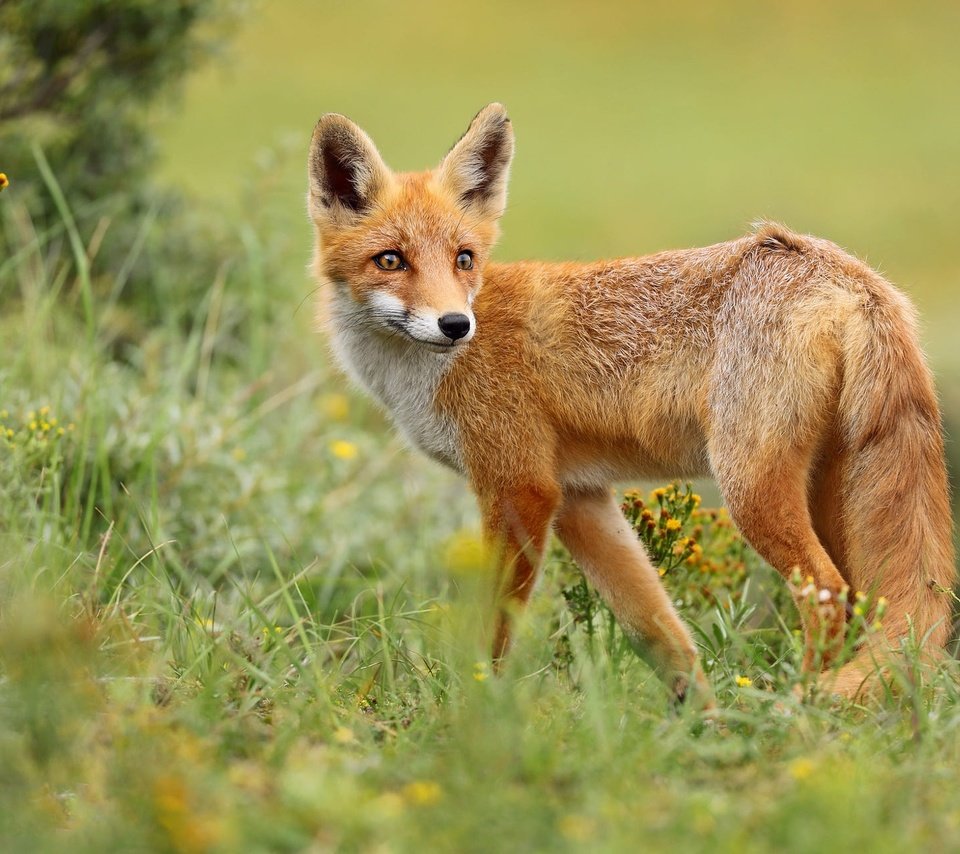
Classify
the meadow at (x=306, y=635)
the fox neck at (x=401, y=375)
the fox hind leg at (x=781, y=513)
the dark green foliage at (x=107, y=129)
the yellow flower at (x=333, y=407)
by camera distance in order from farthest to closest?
1. the yellow flower at (x=333, y=407)
2. the dark green foliage at (x=107, y=129)
3. the fox neck at (x=401, y=375)
4. the fox hind leg at (x=781, y=513)
5. the meadow at (x=306, y=635)

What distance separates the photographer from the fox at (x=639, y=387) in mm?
3873

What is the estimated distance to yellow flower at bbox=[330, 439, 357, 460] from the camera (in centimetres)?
698

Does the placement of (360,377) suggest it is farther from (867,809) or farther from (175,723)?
(867,809)

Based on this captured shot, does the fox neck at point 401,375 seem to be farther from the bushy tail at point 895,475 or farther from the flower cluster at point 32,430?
the bushy tail at point 895,475

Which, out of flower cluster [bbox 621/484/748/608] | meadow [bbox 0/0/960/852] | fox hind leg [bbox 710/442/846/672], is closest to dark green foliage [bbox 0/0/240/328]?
meadow [bbox 0/0/960/852]

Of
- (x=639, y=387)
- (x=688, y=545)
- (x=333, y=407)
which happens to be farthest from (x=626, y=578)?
(x=333, y=407)

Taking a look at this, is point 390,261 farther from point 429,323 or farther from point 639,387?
point 639,387

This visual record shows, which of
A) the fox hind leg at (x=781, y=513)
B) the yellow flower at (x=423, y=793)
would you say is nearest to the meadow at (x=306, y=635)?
the yellow flower at (x=423, y=793)

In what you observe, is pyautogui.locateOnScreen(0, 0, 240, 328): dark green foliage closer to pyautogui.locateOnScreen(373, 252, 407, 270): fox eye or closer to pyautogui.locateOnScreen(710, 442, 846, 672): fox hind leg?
pyautogui.locateOnScreen(373, 252, 407, 270): fox eye

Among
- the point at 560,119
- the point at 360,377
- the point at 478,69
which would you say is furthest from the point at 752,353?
the point at 478,69

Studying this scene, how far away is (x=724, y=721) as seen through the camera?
337cm

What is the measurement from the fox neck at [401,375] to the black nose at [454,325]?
37 cm

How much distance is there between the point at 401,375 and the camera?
4816 millimetres

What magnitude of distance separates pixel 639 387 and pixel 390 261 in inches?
46.0
